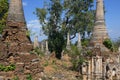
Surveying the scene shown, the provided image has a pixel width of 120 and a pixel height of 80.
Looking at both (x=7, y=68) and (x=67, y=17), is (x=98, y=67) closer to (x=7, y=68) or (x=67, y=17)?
(x=7, y=68)

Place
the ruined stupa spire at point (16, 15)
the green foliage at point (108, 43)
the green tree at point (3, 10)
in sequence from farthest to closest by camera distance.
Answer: the green tree at point (3, 10), the green foliage at point (108, 43), the ruined stupa spire at point (16, 15)

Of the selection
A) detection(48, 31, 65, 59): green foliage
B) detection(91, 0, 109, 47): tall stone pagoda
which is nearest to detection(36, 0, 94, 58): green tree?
detection(48, 31, 65, 59): green foliage

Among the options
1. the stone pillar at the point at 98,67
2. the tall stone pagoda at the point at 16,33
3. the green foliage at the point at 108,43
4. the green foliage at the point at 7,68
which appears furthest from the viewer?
the green foliage at the point at 108,43

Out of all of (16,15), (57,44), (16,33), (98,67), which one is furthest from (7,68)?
(57,44)

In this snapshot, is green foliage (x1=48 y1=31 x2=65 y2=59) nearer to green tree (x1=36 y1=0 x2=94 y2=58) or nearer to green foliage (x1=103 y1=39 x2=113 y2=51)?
green tree (x1=36 y1=0 x2=94 y2=58)

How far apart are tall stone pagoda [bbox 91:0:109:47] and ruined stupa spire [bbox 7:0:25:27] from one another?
5587mm

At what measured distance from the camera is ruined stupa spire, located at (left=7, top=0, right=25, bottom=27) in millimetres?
12778

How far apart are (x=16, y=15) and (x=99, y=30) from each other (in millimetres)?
5954

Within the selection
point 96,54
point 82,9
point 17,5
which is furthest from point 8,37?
point 82,9

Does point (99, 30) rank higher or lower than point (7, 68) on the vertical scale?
higher

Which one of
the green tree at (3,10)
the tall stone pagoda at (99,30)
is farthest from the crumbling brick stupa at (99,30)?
the green tree at (3,10)

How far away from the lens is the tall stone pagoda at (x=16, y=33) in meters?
12.5

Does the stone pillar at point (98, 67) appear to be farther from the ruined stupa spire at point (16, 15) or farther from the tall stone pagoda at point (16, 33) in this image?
the ruined stupa spire at point (16, 15)

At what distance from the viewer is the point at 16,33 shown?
41.8 feet
